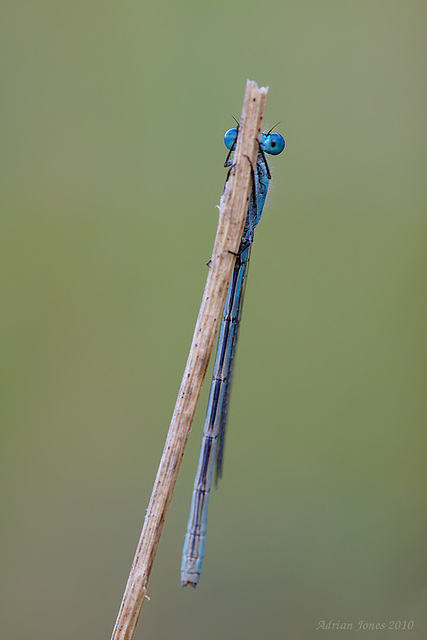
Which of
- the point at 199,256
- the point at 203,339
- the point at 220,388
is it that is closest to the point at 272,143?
the point at 220,388

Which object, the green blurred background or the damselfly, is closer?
the damselfly

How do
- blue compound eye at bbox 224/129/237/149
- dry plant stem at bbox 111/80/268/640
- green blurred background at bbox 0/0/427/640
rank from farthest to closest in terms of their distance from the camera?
green blurred background at bbox 0/0/427/640, blue compound eye at bbox 224/129/237/149, dry plant stem at bbox 111/80/268/640

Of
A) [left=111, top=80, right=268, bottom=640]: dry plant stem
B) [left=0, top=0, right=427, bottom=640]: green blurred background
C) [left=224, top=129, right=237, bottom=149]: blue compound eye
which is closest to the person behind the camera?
[left=111, top=80, right=268, bottom=640]: dry plant stem

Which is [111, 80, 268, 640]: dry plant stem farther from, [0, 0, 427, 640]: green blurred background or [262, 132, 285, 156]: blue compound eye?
[0, 0, 427, 640]: green blurred background

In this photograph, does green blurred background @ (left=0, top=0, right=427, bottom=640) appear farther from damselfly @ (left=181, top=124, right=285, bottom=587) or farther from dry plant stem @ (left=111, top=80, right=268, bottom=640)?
dry plant stem @ (left=111, top=80, right=268, bottom=640)

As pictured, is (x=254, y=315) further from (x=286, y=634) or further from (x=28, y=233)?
(x=286, y=634)

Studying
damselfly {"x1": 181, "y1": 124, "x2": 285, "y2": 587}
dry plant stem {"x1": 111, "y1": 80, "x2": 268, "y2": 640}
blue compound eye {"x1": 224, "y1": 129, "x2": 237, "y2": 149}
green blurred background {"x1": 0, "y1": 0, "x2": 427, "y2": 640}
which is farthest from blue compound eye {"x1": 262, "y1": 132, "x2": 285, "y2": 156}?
green blurred background {"x1": 0, "y1": 0, "x2": 427, "y2": 640}

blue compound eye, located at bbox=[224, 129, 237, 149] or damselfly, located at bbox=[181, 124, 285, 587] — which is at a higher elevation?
blue compound eye, located at bbox=[224, 129, 237, 149]
